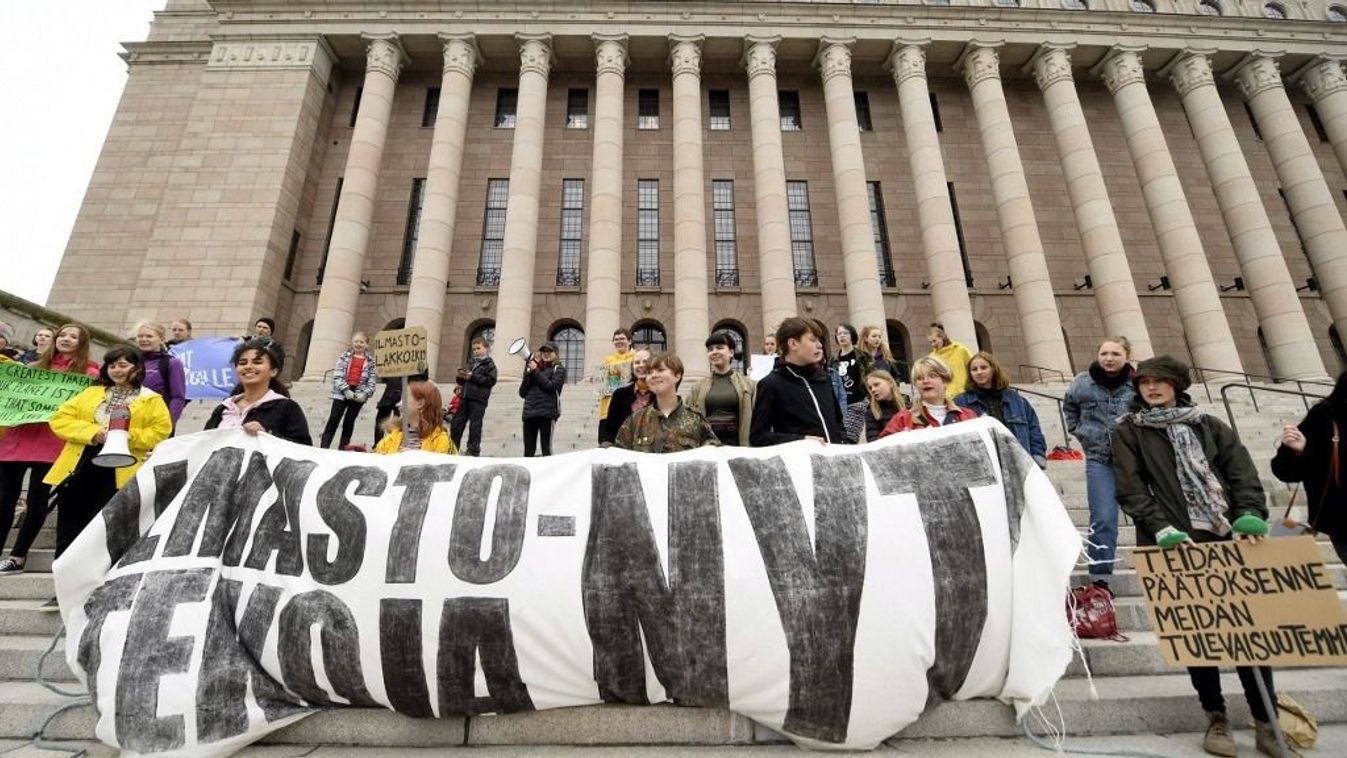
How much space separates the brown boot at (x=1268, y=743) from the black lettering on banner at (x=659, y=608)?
2763 mm

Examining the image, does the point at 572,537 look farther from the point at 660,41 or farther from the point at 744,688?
the point at 660,41

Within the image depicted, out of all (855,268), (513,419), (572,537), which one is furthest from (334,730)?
(855,268)

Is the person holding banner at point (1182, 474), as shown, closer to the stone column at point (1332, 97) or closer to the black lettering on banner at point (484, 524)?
the black lettering on banner at point (484, 524)

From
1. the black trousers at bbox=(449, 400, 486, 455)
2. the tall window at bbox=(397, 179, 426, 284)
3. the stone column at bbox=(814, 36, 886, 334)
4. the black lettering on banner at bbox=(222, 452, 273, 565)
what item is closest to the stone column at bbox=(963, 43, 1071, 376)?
the stone column at bbox=(814, 36, 886, 334)

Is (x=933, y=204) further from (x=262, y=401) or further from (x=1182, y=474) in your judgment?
(x=262, y=401)

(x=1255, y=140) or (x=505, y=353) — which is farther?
(x=1255, y=140)

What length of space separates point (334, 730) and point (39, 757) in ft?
4.77

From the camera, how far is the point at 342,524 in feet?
11.2

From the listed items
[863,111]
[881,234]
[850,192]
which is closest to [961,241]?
[881,234]

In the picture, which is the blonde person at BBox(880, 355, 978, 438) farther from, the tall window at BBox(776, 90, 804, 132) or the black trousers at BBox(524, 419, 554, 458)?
the tall window at BBox(776, 90, 804, 132)

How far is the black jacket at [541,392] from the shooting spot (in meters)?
8.34

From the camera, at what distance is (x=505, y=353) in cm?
1709

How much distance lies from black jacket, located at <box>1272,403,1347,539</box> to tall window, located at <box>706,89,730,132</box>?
23.1 meters

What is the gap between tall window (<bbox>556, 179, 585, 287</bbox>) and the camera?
22.1 meters
